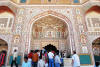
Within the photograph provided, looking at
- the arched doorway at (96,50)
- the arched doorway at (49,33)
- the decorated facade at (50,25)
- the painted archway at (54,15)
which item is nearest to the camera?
the decorated facade at (50,25)

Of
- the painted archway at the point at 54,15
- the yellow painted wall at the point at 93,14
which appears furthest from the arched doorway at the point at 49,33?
Answer: the yellow painted wall at the point at 93,14

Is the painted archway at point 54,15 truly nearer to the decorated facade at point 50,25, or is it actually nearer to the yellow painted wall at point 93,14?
the decorated facade at point 50,25

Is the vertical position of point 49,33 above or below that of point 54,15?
below

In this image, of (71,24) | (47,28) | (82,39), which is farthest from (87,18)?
(47,28)

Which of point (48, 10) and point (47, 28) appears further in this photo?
point (47, 28)

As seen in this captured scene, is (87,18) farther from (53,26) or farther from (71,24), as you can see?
(53,26)

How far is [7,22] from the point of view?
9797 mm

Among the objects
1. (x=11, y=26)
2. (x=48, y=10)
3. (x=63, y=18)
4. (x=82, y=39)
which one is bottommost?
(x=82, y=39)

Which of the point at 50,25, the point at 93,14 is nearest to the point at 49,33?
the point at 50,25

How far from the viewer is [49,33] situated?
11.4 meters

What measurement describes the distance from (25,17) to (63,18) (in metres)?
3.68

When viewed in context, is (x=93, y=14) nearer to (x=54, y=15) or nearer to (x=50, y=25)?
(x=54, y=15)

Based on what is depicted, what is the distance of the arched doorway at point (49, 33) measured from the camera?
10.8m

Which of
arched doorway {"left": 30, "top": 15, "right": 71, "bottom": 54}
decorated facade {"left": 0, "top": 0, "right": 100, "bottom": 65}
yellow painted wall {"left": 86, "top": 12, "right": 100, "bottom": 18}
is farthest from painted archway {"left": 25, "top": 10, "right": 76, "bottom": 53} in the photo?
yellow painted wall {"left": 86, "top": 12, "right": 100, "bottom": 18}
